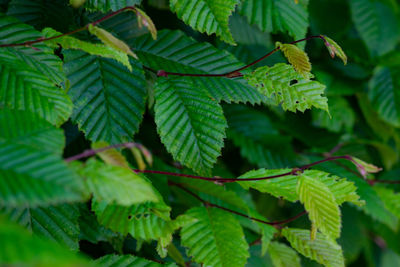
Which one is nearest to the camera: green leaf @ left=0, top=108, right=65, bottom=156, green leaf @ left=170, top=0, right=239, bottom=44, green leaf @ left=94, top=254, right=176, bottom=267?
green leaf @ left=0, top=108, right=65, bottom=156

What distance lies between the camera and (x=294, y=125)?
1.62m

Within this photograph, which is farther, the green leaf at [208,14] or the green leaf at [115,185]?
the green leaf at [208,14]

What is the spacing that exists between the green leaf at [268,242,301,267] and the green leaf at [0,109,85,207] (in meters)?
0.64

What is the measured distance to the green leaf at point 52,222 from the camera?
0.70 m

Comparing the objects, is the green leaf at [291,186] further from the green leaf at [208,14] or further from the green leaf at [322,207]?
the green leaf at [208,14]

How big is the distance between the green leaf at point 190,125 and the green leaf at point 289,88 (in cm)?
10

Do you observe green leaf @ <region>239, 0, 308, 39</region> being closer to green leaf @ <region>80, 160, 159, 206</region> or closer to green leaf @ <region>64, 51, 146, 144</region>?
green leaf @ <region>64, 51, 146, 144</region>

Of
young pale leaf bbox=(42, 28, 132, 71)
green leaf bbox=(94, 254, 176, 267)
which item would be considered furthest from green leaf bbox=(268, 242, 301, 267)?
young pale leaf bbox=(42, 28, 132, 71)

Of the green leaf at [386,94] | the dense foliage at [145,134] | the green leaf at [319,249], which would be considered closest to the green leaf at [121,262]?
the dense foliage at [145,134]

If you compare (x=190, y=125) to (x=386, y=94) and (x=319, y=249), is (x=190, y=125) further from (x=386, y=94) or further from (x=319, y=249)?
(x=386, y=94)

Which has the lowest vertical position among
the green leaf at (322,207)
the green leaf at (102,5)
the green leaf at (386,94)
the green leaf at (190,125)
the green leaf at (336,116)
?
the green leaf at (336,116)

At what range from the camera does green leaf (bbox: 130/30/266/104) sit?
86 cm

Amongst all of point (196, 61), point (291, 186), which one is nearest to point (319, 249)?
point (291, 186)

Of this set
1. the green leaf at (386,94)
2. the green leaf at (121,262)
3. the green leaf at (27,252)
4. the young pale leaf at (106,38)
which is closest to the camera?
the green leaf at (27,252)
